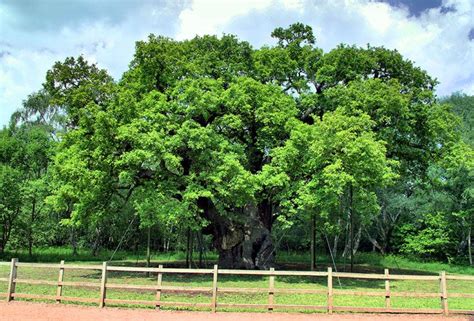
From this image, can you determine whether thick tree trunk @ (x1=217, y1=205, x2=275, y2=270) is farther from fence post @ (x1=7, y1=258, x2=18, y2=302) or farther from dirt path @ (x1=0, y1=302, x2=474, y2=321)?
fence post @ (x1=7, y1=258, x2=18, y2=302)

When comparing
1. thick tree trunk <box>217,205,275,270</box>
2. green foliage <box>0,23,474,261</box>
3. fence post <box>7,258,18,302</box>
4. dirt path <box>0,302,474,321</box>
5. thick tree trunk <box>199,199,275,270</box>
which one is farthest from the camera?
thick tree trunk <box>217,205,275,270</box>

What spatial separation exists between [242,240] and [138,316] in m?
14.3

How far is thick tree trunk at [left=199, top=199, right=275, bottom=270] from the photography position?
2506cm

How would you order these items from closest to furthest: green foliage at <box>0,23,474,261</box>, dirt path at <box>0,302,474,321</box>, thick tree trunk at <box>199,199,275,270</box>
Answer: dirt path at <box>0,302,474,321</box>, green foliage at <box>0,23,474,261</box>, thick tree trunk at <box>199,199,275,270</box>

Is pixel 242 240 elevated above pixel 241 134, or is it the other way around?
pixel 241 134

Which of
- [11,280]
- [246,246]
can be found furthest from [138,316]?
[246,246]

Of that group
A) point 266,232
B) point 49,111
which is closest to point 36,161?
point 49,111

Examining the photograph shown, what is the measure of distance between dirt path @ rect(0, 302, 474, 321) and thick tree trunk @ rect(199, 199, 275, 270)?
12.8m

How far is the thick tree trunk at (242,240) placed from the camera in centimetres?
2506

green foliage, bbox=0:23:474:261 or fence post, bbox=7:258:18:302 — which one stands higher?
green foliage, bbox=0:23:474:261

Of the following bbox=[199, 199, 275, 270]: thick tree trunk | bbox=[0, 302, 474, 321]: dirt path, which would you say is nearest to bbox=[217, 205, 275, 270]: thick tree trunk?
bbox=[199, 199, 275, 270]: thick tree trunk

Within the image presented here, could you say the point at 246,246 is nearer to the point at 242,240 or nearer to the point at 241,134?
the point at 242,240

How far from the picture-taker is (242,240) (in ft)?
83.9

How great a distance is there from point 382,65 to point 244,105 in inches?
389
